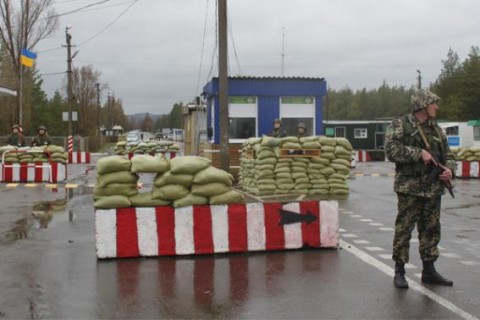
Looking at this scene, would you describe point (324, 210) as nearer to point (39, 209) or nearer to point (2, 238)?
point (2, 238)

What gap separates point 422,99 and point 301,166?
8701 millimetres

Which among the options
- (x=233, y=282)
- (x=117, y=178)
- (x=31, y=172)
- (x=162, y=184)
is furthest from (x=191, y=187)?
(x=31, y=172)

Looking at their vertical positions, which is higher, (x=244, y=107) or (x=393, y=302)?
(x=244, y=107)

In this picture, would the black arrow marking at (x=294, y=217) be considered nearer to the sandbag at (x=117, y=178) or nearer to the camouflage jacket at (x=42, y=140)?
the sandbag at (x=117, y=178)

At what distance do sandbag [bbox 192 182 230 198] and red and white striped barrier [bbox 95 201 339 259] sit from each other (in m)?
0.18

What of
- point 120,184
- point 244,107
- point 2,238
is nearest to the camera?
point 120,184

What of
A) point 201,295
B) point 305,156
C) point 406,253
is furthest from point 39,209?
point 406,253

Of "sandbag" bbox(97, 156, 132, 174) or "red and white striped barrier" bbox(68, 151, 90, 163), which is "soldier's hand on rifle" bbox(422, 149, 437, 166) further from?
"red and white striped barrier" bbox(68, 151, 90, 163)

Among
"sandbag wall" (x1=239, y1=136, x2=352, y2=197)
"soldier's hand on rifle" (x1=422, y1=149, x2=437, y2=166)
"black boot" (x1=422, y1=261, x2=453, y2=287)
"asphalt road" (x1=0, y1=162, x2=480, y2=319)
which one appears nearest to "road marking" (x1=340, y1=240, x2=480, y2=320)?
"asphalt road" (x1=0, y1=162, x2=480, y2=319)

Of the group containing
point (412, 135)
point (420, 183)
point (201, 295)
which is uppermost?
point (412, 135)

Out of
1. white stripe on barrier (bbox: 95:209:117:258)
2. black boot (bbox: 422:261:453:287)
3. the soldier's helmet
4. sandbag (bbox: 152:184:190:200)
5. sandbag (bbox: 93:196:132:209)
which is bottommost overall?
black boot (bbox: 422:261:453:287)

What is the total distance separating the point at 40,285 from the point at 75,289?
42 centimetres

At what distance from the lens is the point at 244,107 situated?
1972cm

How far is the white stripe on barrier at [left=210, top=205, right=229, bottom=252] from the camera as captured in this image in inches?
301
